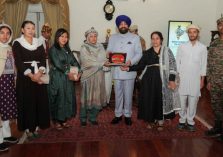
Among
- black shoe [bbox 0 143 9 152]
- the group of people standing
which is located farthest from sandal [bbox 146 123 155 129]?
black shoe [bbox 0 143 9 152]

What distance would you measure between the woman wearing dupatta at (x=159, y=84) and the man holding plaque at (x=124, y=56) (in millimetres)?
280

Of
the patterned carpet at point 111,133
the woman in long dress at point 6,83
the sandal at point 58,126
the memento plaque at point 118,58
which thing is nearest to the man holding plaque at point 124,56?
the memento plaque at point 118,58

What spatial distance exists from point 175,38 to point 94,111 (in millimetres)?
4840

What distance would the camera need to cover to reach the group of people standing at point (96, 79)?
3717 millimetres

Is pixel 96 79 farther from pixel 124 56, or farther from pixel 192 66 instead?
pixel 192 66

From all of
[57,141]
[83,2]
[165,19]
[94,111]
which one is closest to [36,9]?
[83,2]

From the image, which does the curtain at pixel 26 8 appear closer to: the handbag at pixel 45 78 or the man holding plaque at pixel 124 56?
the man holding plaque at pixel 124 56

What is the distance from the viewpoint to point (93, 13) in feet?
27.4

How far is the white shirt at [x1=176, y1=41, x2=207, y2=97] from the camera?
4234mm

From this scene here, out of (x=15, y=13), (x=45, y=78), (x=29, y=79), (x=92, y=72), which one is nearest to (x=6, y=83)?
(x=29, y=79)

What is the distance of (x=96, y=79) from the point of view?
448cm

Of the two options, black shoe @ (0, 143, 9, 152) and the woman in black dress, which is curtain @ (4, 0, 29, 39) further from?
black shoe @ (0, 143, 9, 152)

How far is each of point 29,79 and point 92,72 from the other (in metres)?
1.02

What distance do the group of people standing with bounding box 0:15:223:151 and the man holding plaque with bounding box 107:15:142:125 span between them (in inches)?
0.6
